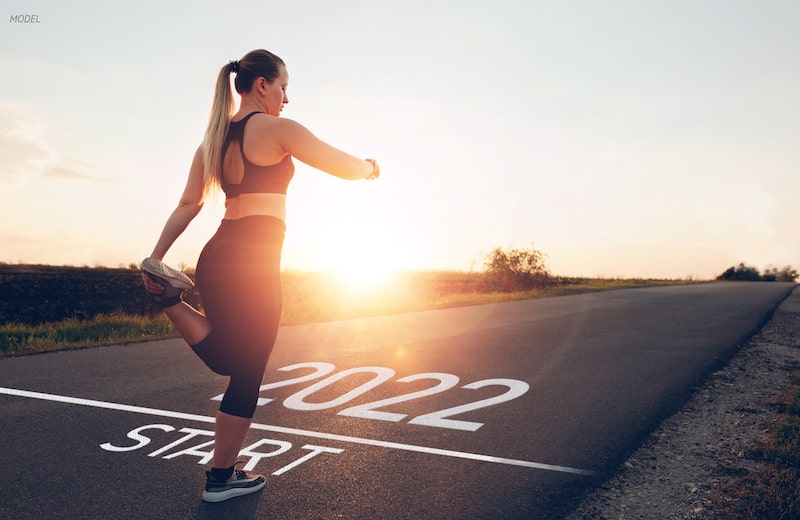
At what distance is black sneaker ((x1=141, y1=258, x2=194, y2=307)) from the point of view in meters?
3.52

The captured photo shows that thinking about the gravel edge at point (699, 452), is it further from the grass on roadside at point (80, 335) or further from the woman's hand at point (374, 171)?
the grass on roadside at point (80, 335)

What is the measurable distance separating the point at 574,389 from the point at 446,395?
4.81 feet

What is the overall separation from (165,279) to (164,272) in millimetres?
42

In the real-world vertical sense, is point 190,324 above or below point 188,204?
below

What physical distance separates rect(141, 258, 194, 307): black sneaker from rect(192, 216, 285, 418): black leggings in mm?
125

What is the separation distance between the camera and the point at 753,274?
4209cm

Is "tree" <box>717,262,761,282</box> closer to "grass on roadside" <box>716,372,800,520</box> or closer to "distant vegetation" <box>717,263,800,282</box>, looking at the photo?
"distant vegetation" <box>717,263,800,282</box>

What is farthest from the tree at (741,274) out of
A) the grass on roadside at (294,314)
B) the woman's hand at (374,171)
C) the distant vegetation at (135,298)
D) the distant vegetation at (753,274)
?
the woman's hand at (374,171)

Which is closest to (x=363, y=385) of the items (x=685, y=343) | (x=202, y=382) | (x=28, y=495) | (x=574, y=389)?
(x=202, y=382)

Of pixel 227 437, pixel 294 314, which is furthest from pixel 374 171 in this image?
pixel 294 314

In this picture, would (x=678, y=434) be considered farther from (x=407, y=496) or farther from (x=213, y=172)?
(x=213, y=172)

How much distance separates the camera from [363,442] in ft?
15.7

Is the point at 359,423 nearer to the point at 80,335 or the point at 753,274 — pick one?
the point at 80,335

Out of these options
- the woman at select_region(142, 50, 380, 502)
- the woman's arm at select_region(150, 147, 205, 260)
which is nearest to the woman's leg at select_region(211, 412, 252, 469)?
the woman at select_region(142, 50, 380, 502)
